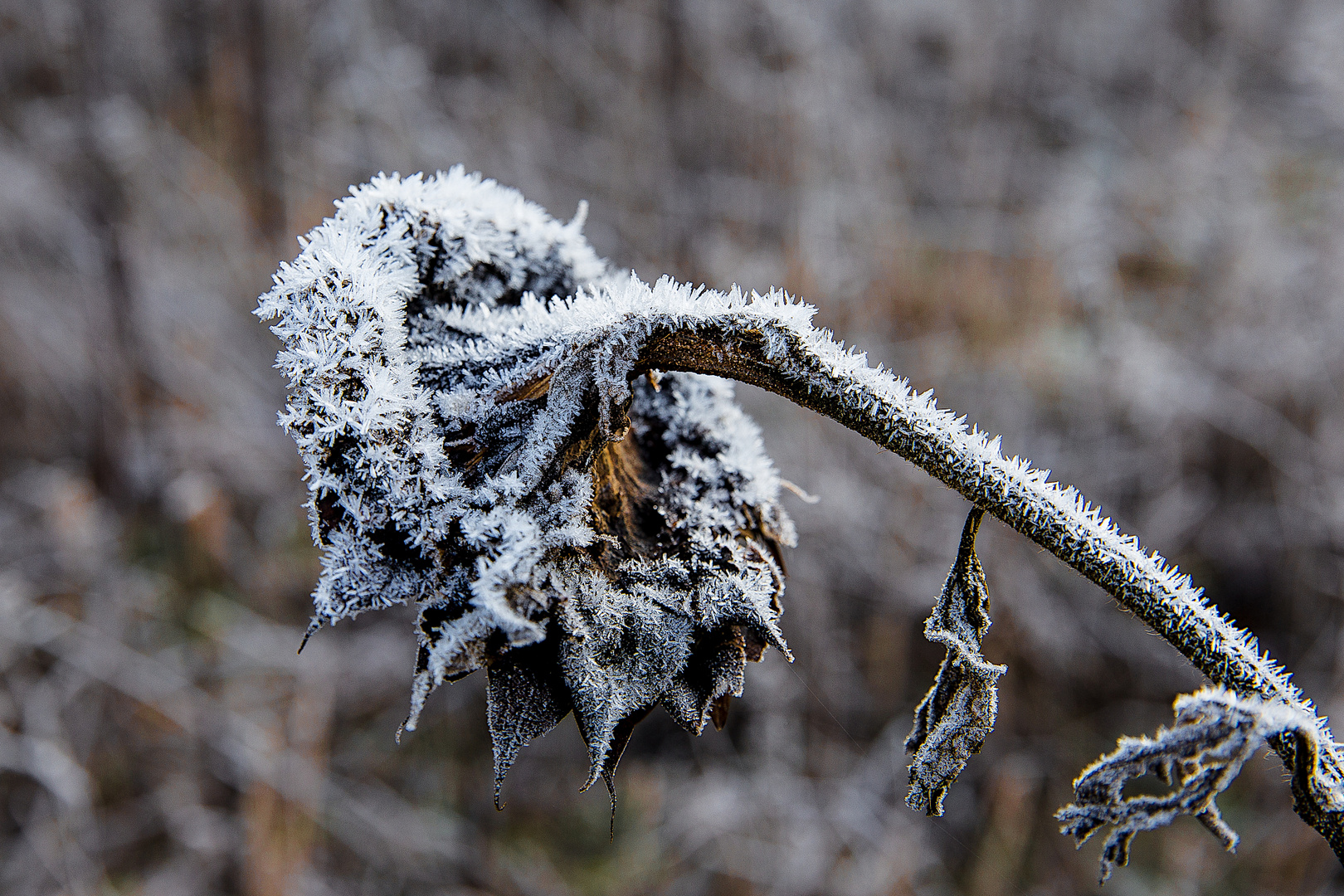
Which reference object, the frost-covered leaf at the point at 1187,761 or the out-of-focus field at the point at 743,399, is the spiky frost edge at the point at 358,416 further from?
the out-of-focus field at the point at 743,399

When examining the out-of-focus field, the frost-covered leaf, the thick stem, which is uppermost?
the out-of-focus field

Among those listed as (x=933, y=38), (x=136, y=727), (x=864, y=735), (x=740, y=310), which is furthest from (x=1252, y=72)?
(x=136, y=727)

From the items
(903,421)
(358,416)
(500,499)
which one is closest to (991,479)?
(903,421)

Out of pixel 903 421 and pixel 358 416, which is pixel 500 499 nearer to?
pixel 358 416

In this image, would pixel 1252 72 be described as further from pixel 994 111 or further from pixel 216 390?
pixel 216 390

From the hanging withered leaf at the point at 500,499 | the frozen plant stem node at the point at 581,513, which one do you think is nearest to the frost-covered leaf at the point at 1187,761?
the frozen plant stem node at the point at 581,513

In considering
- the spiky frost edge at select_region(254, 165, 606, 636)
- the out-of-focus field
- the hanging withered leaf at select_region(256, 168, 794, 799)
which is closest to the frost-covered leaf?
the hanging withered leaf at select_region(256, 168, 794, 799)

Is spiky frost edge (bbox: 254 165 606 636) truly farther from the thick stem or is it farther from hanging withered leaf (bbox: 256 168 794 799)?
the thick stem
